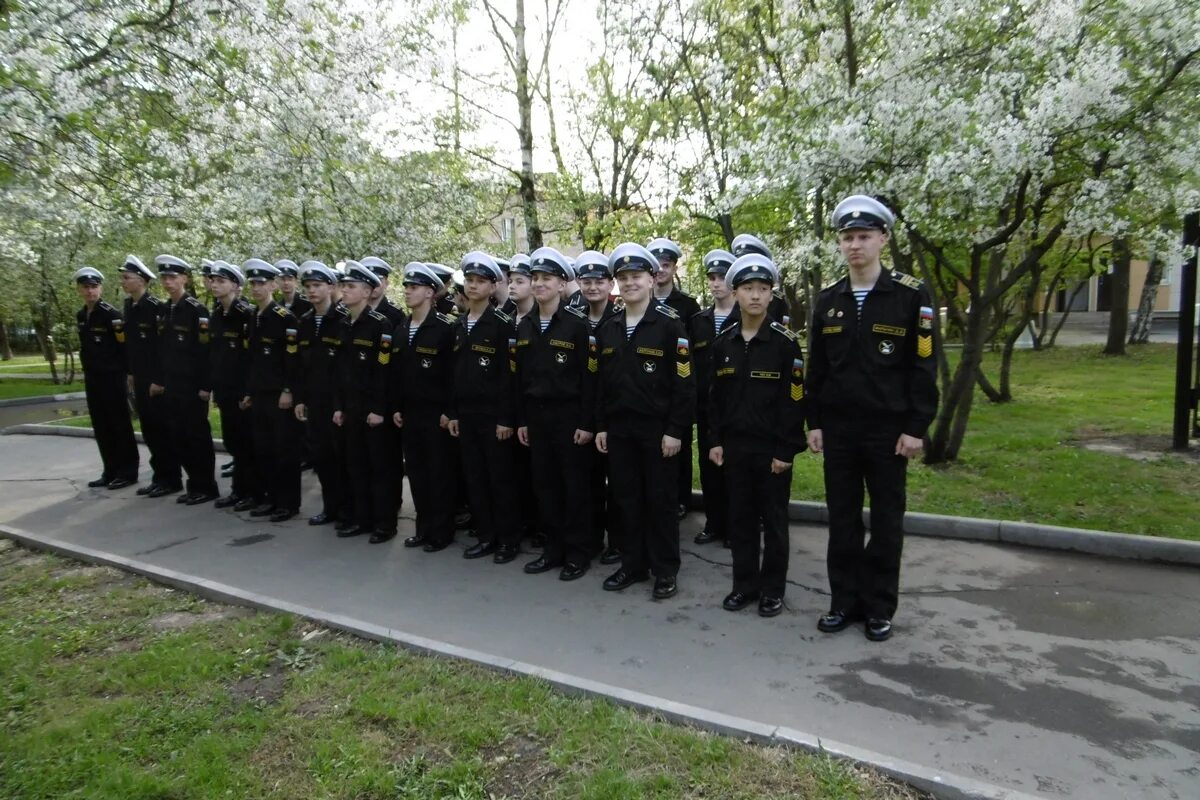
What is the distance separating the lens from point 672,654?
4.22 metres

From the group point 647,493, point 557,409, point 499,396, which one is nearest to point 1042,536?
point 647,493

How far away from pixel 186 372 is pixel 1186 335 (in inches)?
395

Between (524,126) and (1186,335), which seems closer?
(1186,335)

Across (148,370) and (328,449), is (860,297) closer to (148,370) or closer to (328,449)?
(328,449)

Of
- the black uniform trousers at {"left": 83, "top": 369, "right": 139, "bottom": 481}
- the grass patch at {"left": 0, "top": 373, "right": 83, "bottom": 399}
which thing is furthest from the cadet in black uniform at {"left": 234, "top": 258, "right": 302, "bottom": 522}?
the grass patch at {"left": 0, "top": 373, "right": 83, "bottom": 399}

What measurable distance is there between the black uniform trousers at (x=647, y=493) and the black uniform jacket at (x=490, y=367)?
1.01m

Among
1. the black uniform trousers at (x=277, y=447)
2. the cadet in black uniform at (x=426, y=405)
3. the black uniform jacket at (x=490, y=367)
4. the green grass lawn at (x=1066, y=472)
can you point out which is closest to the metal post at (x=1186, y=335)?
the green grass lawn at (x=1066, y=472)

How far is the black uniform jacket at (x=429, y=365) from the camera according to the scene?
Result: 19.8 ft

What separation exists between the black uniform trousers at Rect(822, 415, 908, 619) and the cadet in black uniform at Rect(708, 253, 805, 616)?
0.29 metres

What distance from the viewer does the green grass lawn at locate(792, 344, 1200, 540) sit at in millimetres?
6164

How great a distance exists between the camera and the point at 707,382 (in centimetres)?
618

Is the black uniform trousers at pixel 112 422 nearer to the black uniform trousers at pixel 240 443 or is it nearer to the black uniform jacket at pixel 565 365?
the black uniform trousers at pixel 240 443

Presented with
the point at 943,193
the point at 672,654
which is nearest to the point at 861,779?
the point at 672,654

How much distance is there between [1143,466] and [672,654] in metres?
5.97
